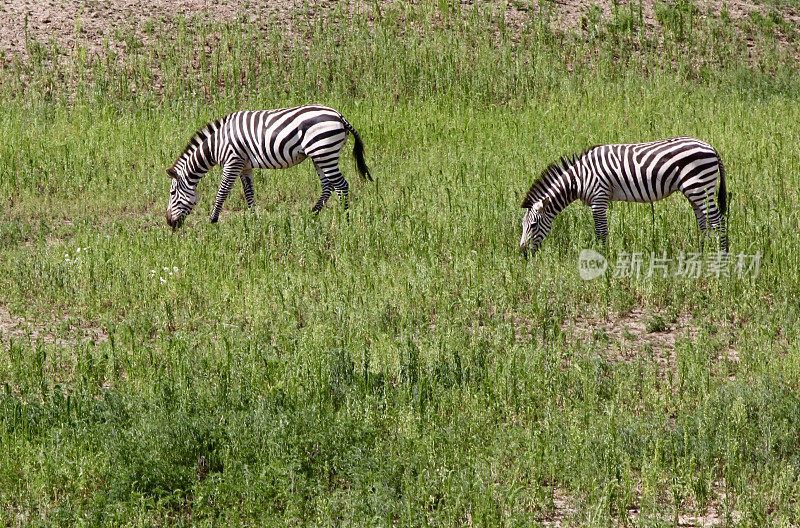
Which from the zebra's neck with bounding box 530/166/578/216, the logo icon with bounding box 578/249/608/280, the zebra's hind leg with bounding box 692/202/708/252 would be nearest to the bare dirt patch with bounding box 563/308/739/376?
the logo icon with bounding box 578/249/608/280

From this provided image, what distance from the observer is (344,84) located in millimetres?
20328

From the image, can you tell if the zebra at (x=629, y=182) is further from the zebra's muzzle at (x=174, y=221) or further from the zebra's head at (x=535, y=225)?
the zebra's muzzle at (x=174, y=221)

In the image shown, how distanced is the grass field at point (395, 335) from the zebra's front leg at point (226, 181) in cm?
28

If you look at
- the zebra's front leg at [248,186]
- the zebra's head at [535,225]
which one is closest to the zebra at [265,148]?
the zebra's front leg at [248,186]

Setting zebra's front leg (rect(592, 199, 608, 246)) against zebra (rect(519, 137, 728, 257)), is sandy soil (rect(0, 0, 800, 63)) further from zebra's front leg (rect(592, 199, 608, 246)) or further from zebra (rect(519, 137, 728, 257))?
zebra's front leg (rect(592, 199, 608, 246))

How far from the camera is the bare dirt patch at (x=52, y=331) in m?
9.41

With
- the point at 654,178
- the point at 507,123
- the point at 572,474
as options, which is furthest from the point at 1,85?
the point at 572,474

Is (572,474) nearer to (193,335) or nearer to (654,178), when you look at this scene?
(193,335)

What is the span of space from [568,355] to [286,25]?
16.1 meters

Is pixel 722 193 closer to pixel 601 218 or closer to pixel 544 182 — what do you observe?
pixel 601 218

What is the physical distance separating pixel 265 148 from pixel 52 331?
473 cm

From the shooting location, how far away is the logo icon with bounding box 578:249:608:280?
10445mm

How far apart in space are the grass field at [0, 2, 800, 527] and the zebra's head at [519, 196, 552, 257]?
208 millimetres

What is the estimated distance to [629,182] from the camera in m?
11.0
